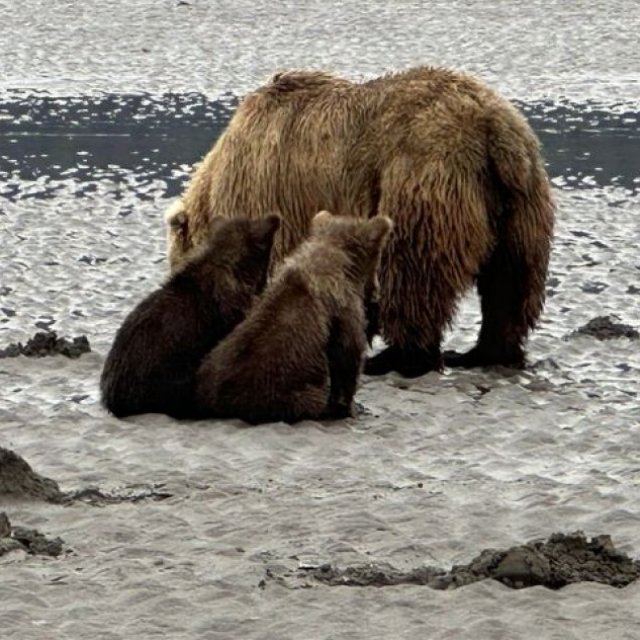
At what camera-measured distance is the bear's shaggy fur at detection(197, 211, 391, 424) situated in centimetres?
752

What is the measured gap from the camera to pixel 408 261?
27.9 ft

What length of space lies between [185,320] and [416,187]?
1.34m

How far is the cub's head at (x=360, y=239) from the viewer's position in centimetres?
796

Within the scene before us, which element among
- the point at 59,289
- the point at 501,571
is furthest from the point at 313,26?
the point at 501,571

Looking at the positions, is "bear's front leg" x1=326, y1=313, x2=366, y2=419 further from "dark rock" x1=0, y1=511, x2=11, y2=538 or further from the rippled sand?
"dark rock" x1=0, y1=511, x2=11, y2=538

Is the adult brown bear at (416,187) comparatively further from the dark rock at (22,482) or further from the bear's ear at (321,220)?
the dark rock at (22,482)

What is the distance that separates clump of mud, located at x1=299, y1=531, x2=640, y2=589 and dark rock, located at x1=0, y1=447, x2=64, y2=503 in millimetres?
1236

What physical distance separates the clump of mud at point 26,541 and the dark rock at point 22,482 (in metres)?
0.40

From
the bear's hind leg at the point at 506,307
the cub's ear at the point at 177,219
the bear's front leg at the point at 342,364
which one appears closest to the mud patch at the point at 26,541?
the bear's front leg at the point at 342,364

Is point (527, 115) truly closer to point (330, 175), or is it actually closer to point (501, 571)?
point (330, 175)

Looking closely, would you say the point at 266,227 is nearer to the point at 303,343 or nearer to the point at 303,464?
the point at 303,343

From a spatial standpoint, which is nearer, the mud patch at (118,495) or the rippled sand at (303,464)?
the rippled sand at (303,464)

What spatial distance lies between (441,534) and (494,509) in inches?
13.7

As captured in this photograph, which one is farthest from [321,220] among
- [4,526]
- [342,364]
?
[4,526]
